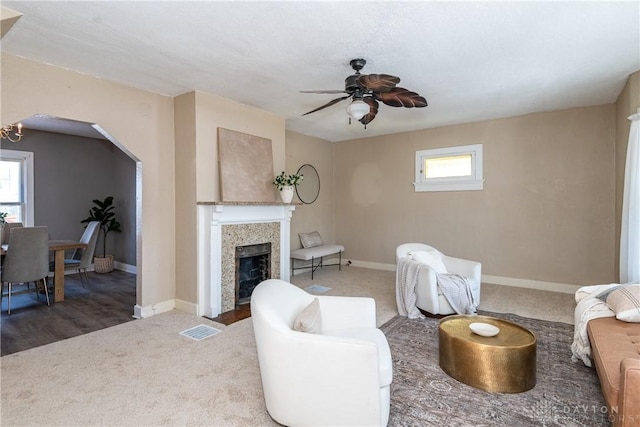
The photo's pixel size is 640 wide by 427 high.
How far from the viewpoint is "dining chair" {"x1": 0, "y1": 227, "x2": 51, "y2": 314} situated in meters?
3.72

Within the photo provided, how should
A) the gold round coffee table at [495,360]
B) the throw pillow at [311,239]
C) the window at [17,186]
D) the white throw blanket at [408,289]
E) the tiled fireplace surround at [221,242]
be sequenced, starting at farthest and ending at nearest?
the throw pillow at [311,239], the window at [17,186], the tiled fireplace surround at [221,242], the white throw blanket at [408,289], the gold round coffee table at [495,360]

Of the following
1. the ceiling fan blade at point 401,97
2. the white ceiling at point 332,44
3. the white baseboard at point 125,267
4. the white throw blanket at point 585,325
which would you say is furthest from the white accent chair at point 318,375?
the white baseboard at point 125,267

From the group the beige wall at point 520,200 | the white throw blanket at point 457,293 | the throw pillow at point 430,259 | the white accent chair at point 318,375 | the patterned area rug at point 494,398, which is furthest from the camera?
the beige wall at point 520,200

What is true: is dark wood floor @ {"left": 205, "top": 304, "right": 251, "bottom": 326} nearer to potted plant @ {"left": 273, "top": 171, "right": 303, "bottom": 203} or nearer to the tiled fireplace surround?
the tiled fireplace surround

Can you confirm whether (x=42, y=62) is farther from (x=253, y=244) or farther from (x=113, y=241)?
(x=113, y=241)

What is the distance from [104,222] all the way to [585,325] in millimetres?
7237

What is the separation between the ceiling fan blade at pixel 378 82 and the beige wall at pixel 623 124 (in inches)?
98.6

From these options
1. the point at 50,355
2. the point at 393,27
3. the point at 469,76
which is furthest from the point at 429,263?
the point at 50,355

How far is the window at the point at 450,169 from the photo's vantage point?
5332mm

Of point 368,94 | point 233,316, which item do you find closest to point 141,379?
point 233,316

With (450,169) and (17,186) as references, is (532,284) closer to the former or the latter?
(450,169)

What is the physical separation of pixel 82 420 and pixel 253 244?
2580 millimetres

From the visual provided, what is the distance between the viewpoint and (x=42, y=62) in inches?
118

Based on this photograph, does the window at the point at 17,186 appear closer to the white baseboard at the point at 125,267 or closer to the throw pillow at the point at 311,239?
the white baseboard at the point at 125,267
